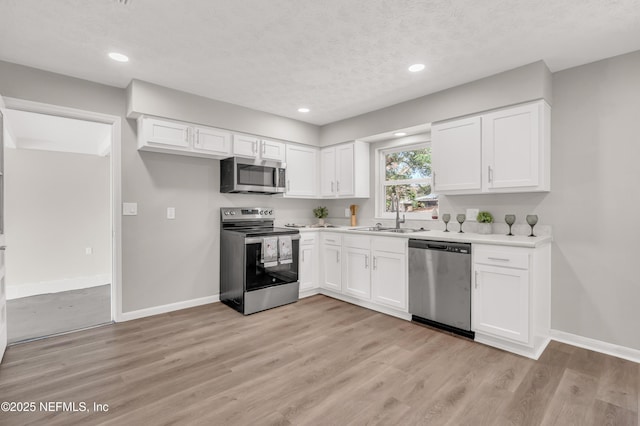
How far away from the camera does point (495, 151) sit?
9.64 ft

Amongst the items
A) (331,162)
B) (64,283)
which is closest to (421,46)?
(331,162)

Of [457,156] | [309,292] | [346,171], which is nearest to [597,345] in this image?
[457,156]

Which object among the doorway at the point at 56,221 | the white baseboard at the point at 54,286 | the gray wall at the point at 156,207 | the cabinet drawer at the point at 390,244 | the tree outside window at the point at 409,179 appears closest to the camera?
the gray wall at the point at 156,207

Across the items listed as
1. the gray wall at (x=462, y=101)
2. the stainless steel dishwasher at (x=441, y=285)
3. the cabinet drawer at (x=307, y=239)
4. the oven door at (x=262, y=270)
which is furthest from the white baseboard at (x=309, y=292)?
the gray wall at (x=462, y=101)

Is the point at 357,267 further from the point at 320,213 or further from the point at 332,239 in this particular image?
the point at 320,213

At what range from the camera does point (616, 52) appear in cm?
255

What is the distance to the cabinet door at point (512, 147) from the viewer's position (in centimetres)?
272

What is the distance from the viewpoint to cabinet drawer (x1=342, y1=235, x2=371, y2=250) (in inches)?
145

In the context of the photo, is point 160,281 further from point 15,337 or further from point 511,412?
point 511,412

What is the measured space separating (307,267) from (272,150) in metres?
1.66

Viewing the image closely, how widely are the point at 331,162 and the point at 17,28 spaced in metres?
3.44

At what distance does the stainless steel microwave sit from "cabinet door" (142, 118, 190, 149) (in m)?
0.59

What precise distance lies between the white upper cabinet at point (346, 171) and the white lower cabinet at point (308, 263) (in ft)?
2.60

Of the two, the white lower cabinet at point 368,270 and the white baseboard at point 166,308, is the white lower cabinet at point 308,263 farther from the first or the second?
the white baseboard at point 166,308
